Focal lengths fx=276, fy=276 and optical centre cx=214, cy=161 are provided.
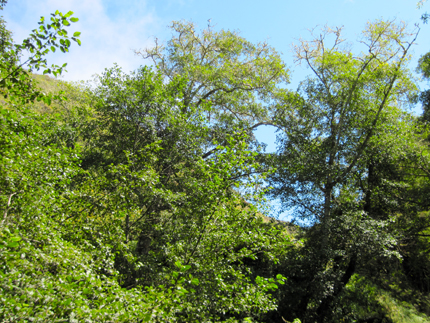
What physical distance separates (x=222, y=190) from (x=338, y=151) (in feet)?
26.5

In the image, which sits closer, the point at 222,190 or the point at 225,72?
the point at 222,190

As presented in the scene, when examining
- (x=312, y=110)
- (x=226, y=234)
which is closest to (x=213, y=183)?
(x=226, y=234)

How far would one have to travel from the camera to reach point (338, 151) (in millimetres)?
12094

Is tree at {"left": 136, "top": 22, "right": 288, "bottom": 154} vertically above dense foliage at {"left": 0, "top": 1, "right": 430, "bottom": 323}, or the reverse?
tree at {"left": 136, "top": 22, "right": 288, "bottom": 154}

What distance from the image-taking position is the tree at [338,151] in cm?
1025

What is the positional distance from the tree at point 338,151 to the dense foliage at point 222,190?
70 mm

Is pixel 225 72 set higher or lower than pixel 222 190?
higher

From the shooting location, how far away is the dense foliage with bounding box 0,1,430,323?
4.68 metres

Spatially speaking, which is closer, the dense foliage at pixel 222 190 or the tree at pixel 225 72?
the dense foliage at pixel 222 190

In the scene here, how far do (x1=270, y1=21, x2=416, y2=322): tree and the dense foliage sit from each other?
70 millimetres

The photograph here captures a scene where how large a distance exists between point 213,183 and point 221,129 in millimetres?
7638

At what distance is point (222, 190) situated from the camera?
6.03m

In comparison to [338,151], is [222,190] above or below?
below

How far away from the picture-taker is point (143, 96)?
8.80 m
